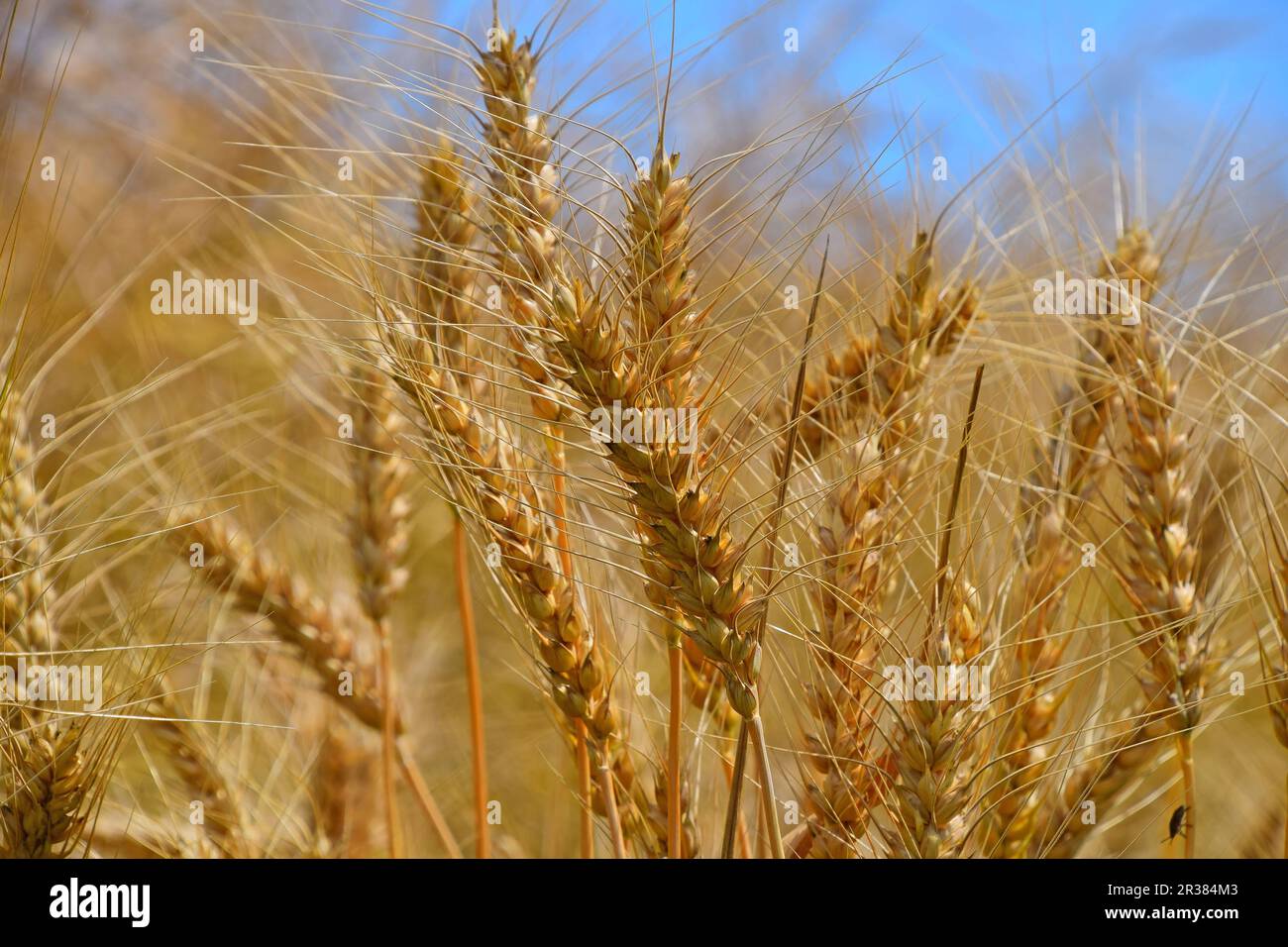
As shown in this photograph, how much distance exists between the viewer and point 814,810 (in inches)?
41.1

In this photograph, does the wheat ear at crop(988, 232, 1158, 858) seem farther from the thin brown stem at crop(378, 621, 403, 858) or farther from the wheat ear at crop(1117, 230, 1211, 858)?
the thin brown stem at crop(378, 621, 403, 858)

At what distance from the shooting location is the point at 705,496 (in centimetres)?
86

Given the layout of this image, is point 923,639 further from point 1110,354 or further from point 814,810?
point 1110,354

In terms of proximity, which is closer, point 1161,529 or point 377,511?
point 1161,529

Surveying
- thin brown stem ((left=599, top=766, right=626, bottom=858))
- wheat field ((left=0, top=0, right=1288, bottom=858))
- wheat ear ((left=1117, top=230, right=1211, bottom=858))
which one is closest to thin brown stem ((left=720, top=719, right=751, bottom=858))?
wheat field ((left=0, top=0, right=1288, bottom=858))

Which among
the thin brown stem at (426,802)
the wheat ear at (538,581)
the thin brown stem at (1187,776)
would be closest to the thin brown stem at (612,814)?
the wheat ear at (538,581)

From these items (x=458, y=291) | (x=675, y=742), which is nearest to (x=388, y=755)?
(x=675, y=742)

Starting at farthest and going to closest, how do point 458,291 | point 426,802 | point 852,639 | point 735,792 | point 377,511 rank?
point 377,511 → point 426,802 → point 458,291 → point 852,639 → point 735,792

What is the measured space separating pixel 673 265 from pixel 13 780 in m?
0.96

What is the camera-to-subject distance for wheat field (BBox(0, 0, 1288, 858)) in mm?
907

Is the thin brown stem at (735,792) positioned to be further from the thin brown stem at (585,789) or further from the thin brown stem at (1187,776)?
the thin brown stem at (1187,776)

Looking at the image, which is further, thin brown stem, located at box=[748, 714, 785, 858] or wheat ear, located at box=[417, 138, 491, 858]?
wheat ear, located at box=[417, 138, 491, 858]

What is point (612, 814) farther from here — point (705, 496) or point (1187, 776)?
point (1187, 776)
